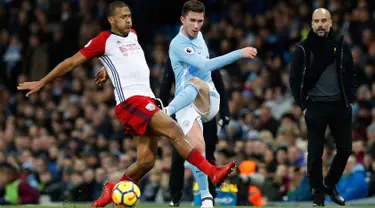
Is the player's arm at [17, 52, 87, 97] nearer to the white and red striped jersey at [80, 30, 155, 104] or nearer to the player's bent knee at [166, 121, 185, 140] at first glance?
the white and red striped jersey at [80, 30, 155, 104]

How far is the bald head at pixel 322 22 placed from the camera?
12.7m

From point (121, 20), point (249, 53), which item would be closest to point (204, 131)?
point (121, 20)

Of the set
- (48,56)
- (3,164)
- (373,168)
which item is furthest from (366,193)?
(48,56)

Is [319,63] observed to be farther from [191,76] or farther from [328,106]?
[191,76]

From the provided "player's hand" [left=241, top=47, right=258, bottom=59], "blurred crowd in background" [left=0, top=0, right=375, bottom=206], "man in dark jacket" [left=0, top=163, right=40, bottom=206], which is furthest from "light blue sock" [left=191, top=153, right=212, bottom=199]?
"man in dark jacket" [left=0, top=163, right=40, bottom=206]

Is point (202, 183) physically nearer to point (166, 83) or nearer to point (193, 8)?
point (166, 83)

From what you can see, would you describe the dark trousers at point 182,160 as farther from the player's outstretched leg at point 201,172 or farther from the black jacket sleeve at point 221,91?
the player's outstretched leg at point 201,172

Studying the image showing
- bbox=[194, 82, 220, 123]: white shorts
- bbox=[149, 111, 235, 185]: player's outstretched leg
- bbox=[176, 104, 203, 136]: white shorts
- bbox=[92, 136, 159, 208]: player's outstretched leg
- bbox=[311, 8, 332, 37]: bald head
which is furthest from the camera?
bbox=[311, 8, 332, 37]: bald head

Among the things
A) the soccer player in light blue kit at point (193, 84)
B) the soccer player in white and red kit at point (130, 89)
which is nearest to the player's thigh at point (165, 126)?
the soccer player in white and red kit at point (130, 89)

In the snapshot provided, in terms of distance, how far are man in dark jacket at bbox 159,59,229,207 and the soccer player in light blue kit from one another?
0.52 m

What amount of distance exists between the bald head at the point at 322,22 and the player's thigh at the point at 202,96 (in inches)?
64.3

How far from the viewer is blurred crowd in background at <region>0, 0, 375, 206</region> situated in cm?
1767

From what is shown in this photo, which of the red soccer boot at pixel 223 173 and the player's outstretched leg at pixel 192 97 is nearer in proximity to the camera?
the red soccer boot at pixel 223 173

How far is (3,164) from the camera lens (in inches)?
803
